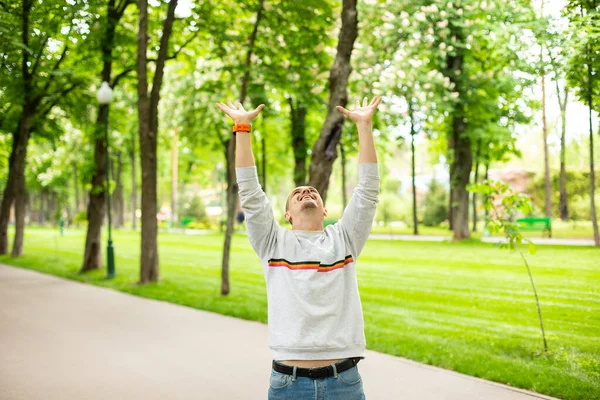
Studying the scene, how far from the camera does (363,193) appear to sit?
9.22ft

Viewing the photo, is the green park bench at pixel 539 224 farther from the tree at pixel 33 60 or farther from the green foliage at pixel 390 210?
the green foliage at pixel 390 210

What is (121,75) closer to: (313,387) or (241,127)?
(241,127)

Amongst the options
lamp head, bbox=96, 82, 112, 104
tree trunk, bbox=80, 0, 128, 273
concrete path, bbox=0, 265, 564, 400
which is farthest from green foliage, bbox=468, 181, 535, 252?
tree trunk, bbox=80, 0, 128, 273

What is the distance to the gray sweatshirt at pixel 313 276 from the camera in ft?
8.42

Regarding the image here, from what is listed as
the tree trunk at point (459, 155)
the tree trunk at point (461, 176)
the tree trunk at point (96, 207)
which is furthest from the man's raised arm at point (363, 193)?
the tree trunk at point (461, 176)

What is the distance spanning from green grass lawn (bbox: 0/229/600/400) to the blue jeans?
3.56 m

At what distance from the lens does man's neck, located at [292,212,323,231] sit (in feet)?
9.07

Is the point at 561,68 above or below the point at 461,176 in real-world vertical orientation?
above

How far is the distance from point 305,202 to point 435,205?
3129 cm

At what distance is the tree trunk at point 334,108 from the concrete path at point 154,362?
262 cm

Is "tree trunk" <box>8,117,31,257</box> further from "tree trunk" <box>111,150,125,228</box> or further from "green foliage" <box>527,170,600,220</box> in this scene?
"tree trunk" <box>111,150,125,228</box>

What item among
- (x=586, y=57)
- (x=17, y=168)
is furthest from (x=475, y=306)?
(x=17, y=168)

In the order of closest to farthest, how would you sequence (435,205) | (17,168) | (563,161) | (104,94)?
(563,161)
(104,94)
(17,168)
(435,205)

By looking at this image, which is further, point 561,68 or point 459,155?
point 459,155
